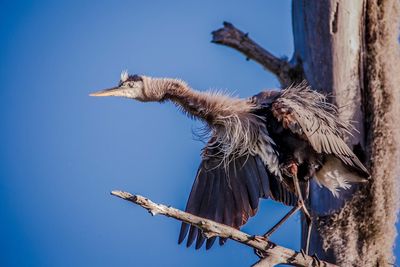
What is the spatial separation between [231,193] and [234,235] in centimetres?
102

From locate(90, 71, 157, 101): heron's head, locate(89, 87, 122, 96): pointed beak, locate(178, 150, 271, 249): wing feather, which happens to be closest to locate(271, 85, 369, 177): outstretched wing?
locate(178, 150, 271, 249): wing feather

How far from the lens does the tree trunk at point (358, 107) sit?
4254mm

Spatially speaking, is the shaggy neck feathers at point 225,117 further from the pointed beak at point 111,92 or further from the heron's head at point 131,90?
the pointed beak at point 111,92

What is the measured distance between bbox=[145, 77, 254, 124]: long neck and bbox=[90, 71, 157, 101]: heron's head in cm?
3

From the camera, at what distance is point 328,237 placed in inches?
168

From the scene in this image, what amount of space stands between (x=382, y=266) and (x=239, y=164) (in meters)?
0.95

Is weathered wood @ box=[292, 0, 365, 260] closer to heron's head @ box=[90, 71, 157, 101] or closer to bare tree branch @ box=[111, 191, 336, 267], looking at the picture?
bare tree branch @ box=[111, 191, 336, 267]

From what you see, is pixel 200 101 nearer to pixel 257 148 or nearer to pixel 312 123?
pixel 257 148

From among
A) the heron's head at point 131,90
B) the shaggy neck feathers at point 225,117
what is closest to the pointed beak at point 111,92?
the heron's head at point 131,90

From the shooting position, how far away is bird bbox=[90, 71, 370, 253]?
3.92m

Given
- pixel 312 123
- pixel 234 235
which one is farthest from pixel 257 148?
pixel 234 235

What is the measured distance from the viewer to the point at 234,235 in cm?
321

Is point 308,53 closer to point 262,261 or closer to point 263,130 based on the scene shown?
point 263,130

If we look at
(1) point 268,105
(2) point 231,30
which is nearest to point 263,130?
(1) point 268,105
